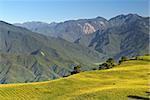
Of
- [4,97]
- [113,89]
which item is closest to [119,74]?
[113,89]

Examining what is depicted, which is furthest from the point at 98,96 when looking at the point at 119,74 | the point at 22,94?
the point at 119,74

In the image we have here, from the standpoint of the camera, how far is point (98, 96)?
201ft

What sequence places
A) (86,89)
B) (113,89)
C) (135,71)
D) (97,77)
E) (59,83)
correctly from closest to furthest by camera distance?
(113,89) → (86,89) → (59,83) → (97,77) → (135,71)

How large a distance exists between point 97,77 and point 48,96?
86.2 ft

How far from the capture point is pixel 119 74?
95.8 meters

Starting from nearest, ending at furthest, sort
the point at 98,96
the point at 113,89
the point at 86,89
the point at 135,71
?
the point at 98,96 < the point at 113,89 < the point at 86,89 < the point at 135,71

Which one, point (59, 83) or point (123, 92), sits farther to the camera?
point (59, 83)

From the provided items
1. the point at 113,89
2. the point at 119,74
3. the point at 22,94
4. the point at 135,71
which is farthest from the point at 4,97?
the point at 135,71

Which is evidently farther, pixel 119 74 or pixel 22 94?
pixel 119 74

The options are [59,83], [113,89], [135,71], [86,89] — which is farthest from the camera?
[135,71]

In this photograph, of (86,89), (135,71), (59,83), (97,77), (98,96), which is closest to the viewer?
(98,96)

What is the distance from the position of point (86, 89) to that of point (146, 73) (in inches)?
1217

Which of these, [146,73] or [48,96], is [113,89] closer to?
[48,96]

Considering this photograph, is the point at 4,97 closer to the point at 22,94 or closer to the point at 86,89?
the point at 22,94
